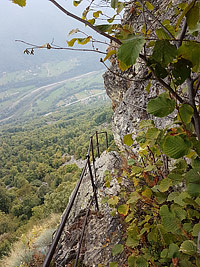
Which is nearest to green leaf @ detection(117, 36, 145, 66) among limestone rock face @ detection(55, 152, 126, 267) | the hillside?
limestone rock face @ detection(55, 152, 126, 267)

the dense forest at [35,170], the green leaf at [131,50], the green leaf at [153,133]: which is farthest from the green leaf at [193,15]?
the dense forest at [35,170]

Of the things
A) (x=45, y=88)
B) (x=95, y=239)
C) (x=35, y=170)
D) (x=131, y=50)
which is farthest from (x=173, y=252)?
(x=45, y=88)

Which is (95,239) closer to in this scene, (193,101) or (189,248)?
(189,248)

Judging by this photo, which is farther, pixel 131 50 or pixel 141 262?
pixel 141 262

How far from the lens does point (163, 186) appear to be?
0.94m

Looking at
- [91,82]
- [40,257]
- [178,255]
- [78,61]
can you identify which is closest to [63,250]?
[40,257]

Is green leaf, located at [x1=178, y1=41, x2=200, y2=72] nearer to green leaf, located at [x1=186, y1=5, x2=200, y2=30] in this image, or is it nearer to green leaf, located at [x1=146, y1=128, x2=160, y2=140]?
green leaf, located at [x1=186, y1=5, x2=200, y2=30]

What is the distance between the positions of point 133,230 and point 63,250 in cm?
173

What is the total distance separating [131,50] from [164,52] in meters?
0.12

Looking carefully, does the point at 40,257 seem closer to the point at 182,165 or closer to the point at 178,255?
the point at 178,255

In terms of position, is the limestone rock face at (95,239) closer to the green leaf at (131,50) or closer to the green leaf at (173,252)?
the green leaf at (173,252)

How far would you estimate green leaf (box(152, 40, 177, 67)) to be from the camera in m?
0.48

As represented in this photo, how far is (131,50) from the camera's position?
0.42m

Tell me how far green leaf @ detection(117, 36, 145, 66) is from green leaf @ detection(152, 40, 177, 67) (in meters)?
0.08
